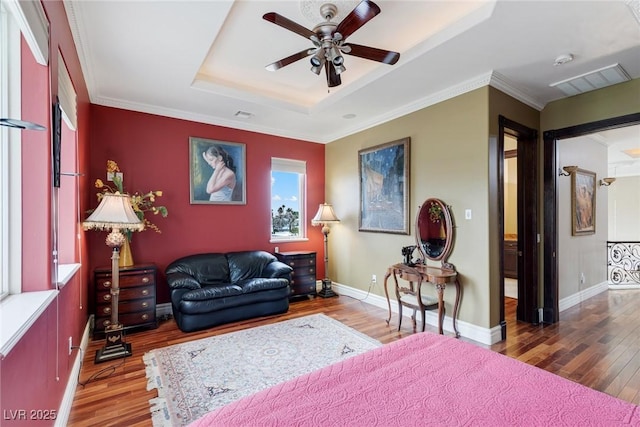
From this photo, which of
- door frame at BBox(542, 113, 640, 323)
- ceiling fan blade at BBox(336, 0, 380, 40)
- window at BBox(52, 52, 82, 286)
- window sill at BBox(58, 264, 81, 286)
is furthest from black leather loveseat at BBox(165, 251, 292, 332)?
door frame at BBox(542, 113, 640, 323)

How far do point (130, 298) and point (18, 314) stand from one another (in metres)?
2.43

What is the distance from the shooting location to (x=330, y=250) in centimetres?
566

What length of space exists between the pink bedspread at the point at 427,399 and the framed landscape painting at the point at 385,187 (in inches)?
113

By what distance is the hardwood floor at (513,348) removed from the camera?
221 cm

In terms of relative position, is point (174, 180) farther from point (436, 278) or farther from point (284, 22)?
point (436, 278)

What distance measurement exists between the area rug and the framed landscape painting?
1615 millimetres

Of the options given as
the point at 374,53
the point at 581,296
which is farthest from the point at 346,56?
the point at 581,296

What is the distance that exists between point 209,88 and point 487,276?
375cm

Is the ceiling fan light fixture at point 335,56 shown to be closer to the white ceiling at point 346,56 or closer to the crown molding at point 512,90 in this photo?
the white ceiling at point 346,56

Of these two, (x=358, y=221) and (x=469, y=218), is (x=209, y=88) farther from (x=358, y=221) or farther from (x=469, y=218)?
(x=469, y=218)

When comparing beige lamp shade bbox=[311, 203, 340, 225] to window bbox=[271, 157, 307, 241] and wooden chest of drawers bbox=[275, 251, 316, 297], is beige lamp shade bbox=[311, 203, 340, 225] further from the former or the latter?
wooden chest of drawers bbox=[275, 251, 316, 297]

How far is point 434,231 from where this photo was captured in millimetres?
3744

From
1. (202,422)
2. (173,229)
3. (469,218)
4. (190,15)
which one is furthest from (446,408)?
(173,229)

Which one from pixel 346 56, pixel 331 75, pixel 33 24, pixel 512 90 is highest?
pixel 346 56
